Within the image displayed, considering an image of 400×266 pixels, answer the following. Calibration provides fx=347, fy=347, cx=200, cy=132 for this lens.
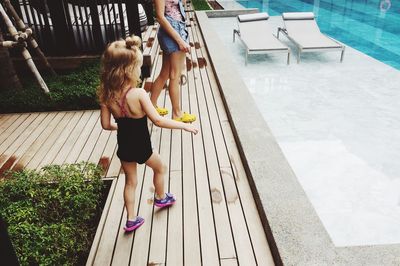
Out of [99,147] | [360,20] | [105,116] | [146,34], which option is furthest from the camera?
[360,20]

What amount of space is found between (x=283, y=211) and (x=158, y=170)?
36.6 inches

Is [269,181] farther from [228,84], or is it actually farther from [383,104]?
[383,104]

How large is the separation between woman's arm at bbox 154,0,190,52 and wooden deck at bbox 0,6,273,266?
3.12 feet

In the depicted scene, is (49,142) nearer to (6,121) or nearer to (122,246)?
(6,121)

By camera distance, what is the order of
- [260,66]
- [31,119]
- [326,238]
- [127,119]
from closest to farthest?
[127,119]
[326,238]
[31,119]
[260,66]

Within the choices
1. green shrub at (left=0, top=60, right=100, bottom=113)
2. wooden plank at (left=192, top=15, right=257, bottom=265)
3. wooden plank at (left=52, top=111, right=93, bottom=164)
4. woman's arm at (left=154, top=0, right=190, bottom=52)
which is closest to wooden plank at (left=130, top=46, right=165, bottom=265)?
wooden plank at (left=192, top=15, right=257, bottom=265)

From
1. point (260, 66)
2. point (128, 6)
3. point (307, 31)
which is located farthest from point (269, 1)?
point (128, 6)

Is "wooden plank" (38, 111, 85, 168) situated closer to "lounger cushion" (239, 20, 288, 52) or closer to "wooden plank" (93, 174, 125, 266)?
"wooden plank" (93, 174, 125, 266)

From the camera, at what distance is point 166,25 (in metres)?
3.22

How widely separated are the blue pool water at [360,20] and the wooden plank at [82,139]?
8.04 m

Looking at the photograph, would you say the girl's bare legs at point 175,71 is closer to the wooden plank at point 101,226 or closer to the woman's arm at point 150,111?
the wooden plank at point 101,226

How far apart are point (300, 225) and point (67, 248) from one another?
1571 millimetres

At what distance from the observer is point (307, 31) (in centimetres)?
919

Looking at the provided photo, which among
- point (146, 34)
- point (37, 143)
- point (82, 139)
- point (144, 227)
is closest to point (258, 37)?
point (146, 34)
